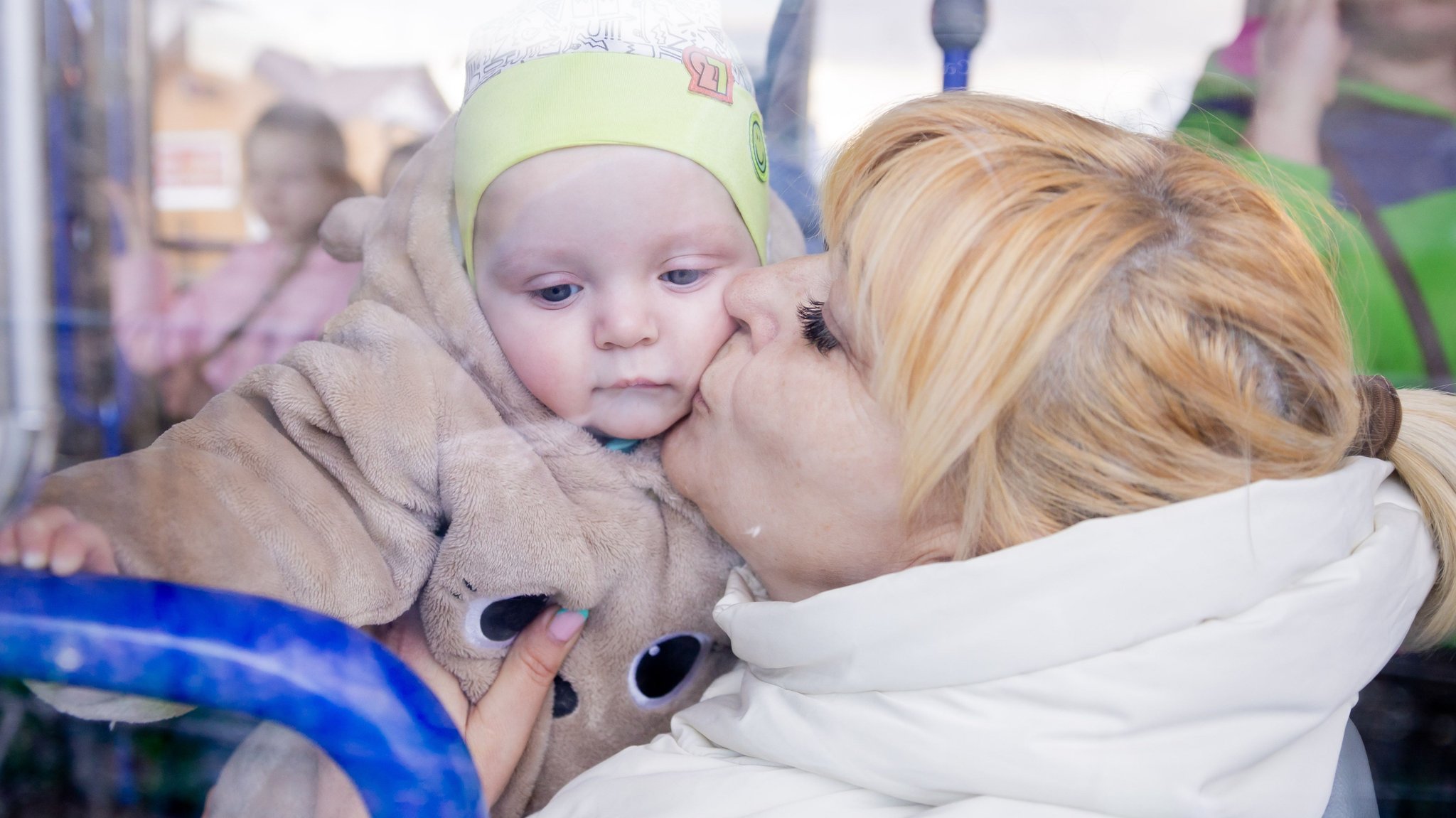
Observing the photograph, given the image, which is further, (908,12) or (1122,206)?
(908,12)

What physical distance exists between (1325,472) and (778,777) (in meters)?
0.59

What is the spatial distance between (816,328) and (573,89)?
34 cm

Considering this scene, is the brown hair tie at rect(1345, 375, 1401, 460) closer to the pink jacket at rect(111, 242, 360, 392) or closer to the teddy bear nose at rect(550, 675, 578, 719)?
the teddy bear nose at rect(550, 675, 578, 719)

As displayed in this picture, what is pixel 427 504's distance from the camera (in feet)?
3.09

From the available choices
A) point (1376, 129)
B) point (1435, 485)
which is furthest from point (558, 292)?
point (1376, 129)

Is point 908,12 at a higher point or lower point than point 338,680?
higher

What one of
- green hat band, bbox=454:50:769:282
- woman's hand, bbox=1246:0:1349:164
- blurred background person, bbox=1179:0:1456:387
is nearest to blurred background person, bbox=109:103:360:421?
green hat band, bbox=454:50:769:282

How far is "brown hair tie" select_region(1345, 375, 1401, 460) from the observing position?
1005 mm

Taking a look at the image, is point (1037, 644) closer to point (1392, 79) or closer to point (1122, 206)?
point (1122, 206)

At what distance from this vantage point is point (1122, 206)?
0.85 m

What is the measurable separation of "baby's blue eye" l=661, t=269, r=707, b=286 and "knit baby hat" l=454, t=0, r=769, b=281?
0.36 feet

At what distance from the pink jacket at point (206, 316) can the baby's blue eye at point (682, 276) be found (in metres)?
0.36

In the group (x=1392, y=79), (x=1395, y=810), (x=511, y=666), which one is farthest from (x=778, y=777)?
(x=1392, y=79)

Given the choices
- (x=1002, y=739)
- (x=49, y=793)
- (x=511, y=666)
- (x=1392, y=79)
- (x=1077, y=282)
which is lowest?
(x=49, y=793)
